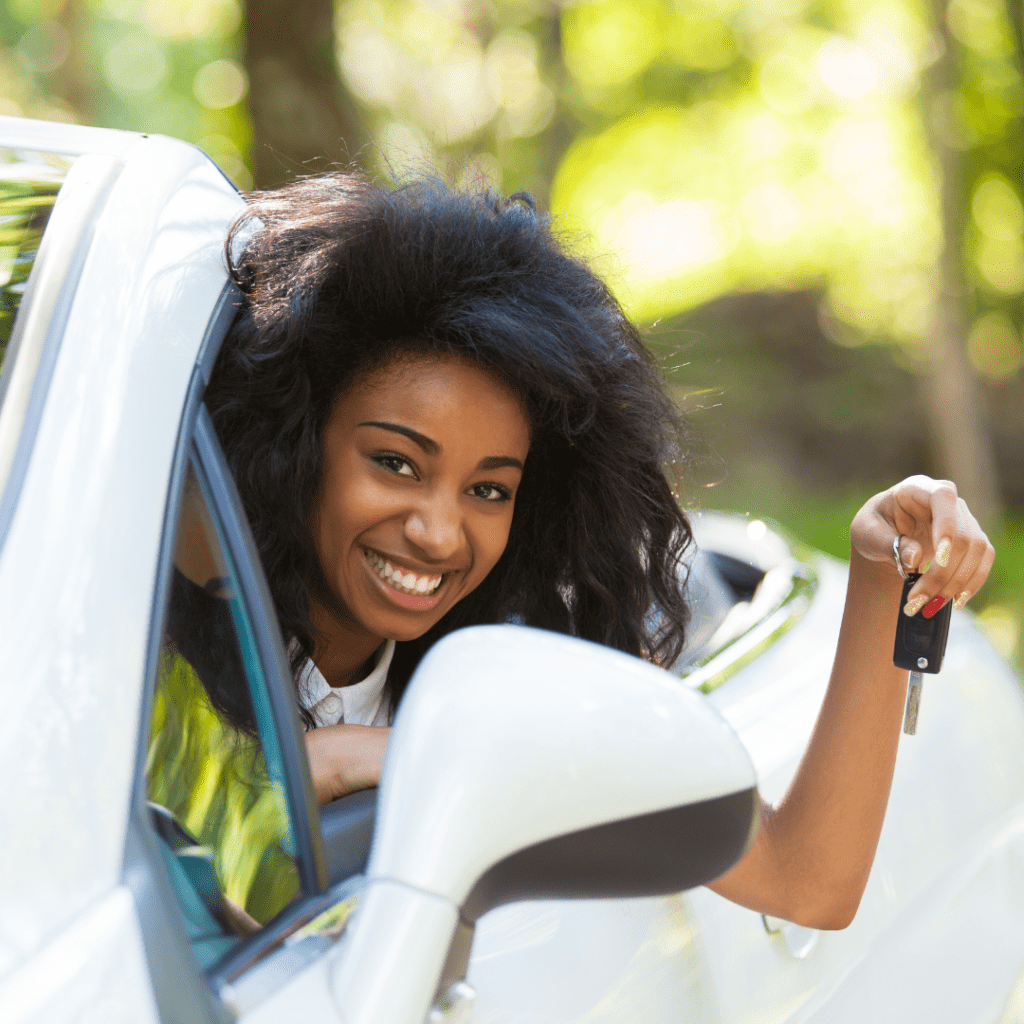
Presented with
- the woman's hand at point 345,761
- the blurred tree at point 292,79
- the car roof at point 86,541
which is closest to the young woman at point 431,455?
the woman's hand at point 345,761

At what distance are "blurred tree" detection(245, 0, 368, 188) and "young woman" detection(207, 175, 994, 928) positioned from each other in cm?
320

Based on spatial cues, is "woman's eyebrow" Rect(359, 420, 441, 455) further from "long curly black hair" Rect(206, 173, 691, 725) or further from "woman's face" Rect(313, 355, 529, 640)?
"long curly black hair" Rect(206, 173, 691, 725)

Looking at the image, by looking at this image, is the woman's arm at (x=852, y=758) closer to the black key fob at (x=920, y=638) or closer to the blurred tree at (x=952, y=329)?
the black key fob at (x=920, y=638)

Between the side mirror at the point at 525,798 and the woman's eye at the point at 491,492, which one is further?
the woman's eye at the point at 491,492

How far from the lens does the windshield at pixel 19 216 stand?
1.01m

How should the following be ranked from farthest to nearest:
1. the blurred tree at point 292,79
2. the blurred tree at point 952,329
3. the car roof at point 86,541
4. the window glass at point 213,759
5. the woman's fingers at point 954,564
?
1. the blurred tree at point 952,329
2. the blurred tree at point 292,79
3. the woman's fingers at point 954,564
4. the window glass at point 213,759
5. the car roof at point 86,541

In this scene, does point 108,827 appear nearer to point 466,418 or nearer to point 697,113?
point 466,418

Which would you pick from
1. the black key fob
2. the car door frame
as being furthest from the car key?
the car door frame

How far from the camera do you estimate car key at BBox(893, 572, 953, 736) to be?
5.02ft

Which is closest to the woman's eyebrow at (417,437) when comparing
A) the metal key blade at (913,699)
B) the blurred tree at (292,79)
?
the metal key blade at (913,699)

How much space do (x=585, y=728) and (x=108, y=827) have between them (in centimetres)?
35

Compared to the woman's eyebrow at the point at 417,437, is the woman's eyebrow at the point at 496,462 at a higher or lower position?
lower

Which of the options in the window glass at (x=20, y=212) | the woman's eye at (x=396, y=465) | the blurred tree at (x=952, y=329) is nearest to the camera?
the window glass at (x=20, y=212)

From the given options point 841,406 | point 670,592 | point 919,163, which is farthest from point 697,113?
point 670,592
